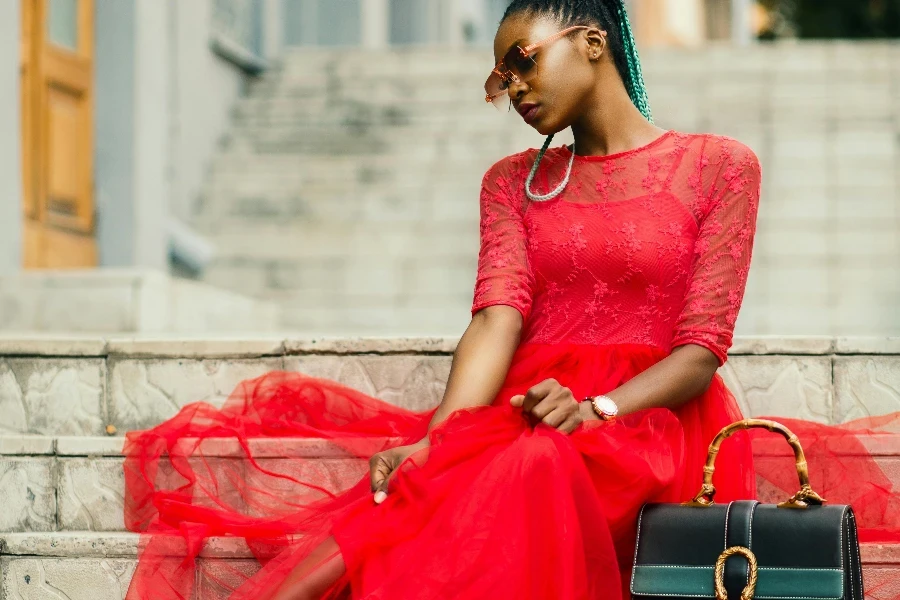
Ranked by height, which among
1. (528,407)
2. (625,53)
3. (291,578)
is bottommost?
(291,578)

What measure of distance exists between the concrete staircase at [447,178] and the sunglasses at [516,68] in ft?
13.2

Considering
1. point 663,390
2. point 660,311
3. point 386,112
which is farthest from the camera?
point 386,112

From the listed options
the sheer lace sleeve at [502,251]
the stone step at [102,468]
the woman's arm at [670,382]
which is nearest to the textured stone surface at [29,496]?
the stone step at [102,468]

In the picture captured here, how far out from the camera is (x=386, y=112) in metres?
10.1

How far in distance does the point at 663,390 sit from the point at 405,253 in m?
5.46

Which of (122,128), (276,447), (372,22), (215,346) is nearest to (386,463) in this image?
(276,447)

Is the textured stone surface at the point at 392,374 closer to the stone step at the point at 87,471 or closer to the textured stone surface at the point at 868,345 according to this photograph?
the stone step at the point at 87,471

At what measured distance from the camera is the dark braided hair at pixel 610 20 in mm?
3230

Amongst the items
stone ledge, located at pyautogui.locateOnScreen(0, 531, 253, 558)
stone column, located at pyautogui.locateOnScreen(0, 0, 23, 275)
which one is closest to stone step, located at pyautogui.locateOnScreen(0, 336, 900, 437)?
stone ledge, located at pyautogui.locateOnScreen(0, 531, 253, 558)

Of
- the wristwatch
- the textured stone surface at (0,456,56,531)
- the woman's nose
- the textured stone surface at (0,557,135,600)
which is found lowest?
the textured stone surface at (0,557,135,600)

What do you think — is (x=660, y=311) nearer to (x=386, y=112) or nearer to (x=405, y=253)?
(x=405, y=253)

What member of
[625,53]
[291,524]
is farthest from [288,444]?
[625,53]

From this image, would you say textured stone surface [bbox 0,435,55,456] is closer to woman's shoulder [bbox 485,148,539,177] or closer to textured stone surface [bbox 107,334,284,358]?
textured stone surface [bbox 107,334,284,358]

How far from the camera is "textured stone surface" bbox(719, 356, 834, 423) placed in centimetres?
396
